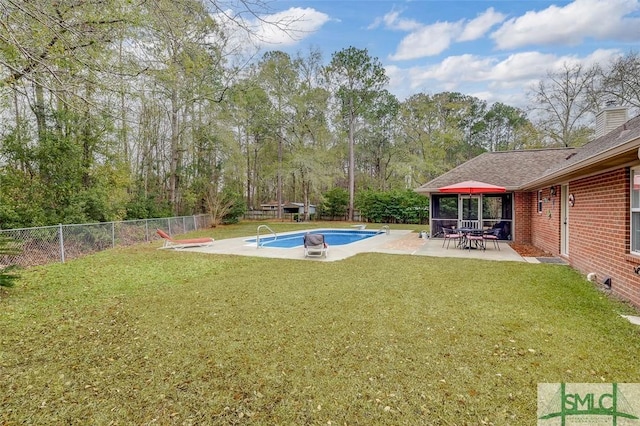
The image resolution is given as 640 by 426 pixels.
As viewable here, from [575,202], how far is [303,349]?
782 centimetres

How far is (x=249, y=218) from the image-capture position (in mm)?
31172

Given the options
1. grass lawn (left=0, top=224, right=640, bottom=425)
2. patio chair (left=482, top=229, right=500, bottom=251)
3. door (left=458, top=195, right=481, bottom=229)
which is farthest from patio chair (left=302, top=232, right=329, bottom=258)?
door (left=458, top=195, right=481, bottom=229)

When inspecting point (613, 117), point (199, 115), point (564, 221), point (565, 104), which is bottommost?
point (564, 221)

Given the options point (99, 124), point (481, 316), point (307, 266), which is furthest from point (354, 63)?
point (481, 316)

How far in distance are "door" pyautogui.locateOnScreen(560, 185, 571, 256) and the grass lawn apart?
2738 mm

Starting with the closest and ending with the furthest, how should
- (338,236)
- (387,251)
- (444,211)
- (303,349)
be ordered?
(303,349) < (387,251) < (444,211) < (338,236)

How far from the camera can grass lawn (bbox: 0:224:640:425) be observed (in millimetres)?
2549

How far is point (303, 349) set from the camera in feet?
11.8

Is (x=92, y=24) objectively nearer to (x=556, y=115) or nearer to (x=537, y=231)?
(x=537, y=231)

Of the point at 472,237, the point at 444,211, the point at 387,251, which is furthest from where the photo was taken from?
the point at 444,211

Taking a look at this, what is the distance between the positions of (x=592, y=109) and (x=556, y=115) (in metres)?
2.36

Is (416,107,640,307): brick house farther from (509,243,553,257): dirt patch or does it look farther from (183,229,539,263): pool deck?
(183,229,539,263): pool deck

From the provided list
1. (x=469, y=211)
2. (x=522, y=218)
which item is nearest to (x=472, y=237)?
(x=469, y=211)

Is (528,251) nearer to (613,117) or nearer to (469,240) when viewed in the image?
(469,240)
